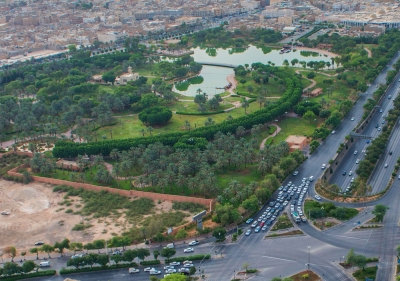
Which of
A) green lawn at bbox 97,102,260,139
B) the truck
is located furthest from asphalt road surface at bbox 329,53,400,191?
green lawn at bbox 97,102,260,139

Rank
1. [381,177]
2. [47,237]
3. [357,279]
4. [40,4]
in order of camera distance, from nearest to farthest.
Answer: [357,279], [47,237], [381,177], [40,4]

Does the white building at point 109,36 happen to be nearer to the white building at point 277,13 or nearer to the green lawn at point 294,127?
the white building at point 277,13

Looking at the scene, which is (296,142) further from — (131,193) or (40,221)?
(40,221)

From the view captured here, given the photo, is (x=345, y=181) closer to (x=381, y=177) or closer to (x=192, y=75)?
(x=381, y=177)

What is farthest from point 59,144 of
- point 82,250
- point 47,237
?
point 82,250

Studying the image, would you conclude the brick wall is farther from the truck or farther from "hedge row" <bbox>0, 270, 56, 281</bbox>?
"hedge row" <bbox>0, 270, 56, 281</bbox>

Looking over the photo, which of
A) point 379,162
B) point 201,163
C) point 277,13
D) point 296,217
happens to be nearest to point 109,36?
point 277,13
